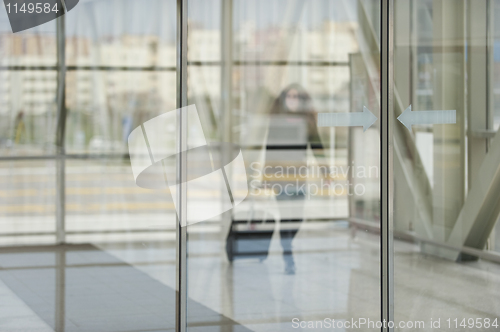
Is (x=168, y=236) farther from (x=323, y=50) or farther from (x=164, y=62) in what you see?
(x=323, y=50)

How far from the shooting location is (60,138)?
571 centimetres

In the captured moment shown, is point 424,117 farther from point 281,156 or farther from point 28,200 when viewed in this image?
point 28,200

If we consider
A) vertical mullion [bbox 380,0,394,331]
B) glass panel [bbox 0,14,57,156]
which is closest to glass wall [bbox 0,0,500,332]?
glass panel [bbox 0,14,57,156]

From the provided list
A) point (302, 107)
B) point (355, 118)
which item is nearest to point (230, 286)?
point (355, 118)

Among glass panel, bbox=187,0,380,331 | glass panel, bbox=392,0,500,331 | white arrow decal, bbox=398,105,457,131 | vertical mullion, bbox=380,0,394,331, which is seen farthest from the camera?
glass panel, bbox=187,0,380,331

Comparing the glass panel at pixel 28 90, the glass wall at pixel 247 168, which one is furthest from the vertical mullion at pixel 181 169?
the glass panel at pixel 28 90

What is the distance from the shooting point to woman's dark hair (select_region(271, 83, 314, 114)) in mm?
5545

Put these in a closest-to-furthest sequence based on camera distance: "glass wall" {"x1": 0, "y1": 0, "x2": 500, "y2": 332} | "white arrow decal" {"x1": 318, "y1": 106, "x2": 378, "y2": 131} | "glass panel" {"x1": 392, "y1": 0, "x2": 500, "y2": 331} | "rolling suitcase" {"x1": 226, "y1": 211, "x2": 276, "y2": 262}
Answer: "white arrow decal" {"x1": 318, "y1": 106, "x2": 378, "y2": 131} < "glass wall" {"x1": 0, "y1": 0, "x2": 500, "y2": 332} < "glass panel" {"x1": 392, "y1": 0, "x2": 500, "y2": 331} < "rolling suitcase" {"x1": 226, "y1": 211, "x2": 276, "y2": 262}

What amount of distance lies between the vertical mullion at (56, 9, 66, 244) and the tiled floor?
31cm

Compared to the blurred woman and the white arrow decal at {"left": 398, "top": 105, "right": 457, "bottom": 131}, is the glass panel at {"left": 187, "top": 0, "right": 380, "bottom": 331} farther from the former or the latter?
the white arrow decal at {"left": 398, "top": 105, "right": 457, "bottom": 131}

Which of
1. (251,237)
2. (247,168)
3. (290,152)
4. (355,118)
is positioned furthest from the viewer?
(251,237)

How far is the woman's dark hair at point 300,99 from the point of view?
18.2 feet

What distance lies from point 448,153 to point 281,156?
1413 millimetres

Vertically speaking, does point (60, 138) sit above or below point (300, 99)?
below
